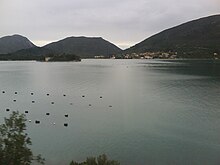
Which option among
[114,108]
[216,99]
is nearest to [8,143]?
[114,108]

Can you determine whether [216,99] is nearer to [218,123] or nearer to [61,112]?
[218,123]

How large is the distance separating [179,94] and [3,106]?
34.6 metres

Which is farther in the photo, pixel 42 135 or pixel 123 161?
pixel 42 135

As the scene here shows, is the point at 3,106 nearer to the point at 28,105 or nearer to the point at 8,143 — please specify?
the point at 28,105

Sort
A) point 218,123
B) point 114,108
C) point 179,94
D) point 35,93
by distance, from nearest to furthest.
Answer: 1. point 218,123
2. point 114,108
3. point 179,94
4. point 35,93

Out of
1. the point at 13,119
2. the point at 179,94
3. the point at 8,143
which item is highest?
the point at 13,119

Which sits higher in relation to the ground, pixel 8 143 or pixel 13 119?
pixel 13 119

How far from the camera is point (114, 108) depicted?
159 ft

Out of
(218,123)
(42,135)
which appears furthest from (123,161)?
(218,123)

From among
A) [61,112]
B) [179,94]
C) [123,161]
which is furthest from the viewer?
[179,94]

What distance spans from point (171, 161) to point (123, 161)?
12.9 ft

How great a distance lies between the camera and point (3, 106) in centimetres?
5178

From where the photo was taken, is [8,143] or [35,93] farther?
[35,93]

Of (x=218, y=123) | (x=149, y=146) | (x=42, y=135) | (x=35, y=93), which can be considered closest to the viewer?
(x=149, y=146)
